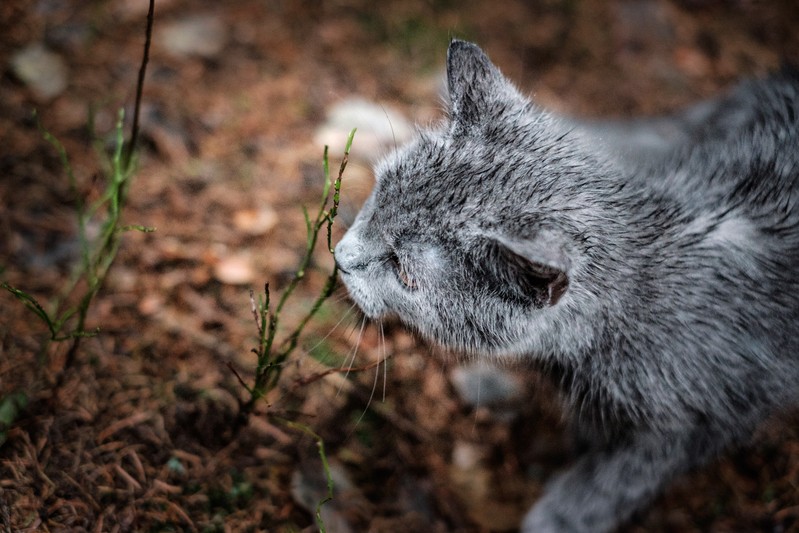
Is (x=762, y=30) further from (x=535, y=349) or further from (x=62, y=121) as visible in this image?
(x=62, y=121)

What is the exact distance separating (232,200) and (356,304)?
3.40 feet

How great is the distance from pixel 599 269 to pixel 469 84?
2.44 ft

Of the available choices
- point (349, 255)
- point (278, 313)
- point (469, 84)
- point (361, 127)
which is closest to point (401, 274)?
point (349, 255)

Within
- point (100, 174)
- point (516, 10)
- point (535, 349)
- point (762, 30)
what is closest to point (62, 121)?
point (100, 174)

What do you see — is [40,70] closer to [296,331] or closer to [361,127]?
[361,127]

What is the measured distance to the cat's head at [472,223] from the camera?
1.80 metres

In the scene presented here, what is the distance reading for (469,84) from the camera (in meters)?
2.04

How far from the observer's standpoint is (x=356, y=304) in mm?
2074

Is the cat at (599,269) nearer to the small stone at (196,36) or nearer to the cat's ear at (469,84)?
the cat's ear at (469,84)

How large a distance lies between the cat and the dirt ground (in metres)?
0.35

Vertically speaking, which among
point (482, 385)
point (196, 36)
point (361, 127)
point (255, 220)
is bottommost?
point (482, 385)

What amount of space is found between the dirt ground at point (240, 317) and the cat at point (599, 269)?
1.16 feet

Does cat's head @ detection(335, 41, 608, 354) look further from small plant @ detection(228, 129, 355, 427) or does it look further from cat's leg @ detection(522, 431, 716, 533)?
cat's leg @ detection(522, 431, 716, 533)

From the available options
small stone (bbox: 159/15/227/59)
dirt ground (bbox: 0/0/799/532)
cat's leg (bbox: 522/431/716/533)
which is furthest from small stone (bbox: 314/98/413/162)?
cat's leg (bbox: 522/431/716/533)
